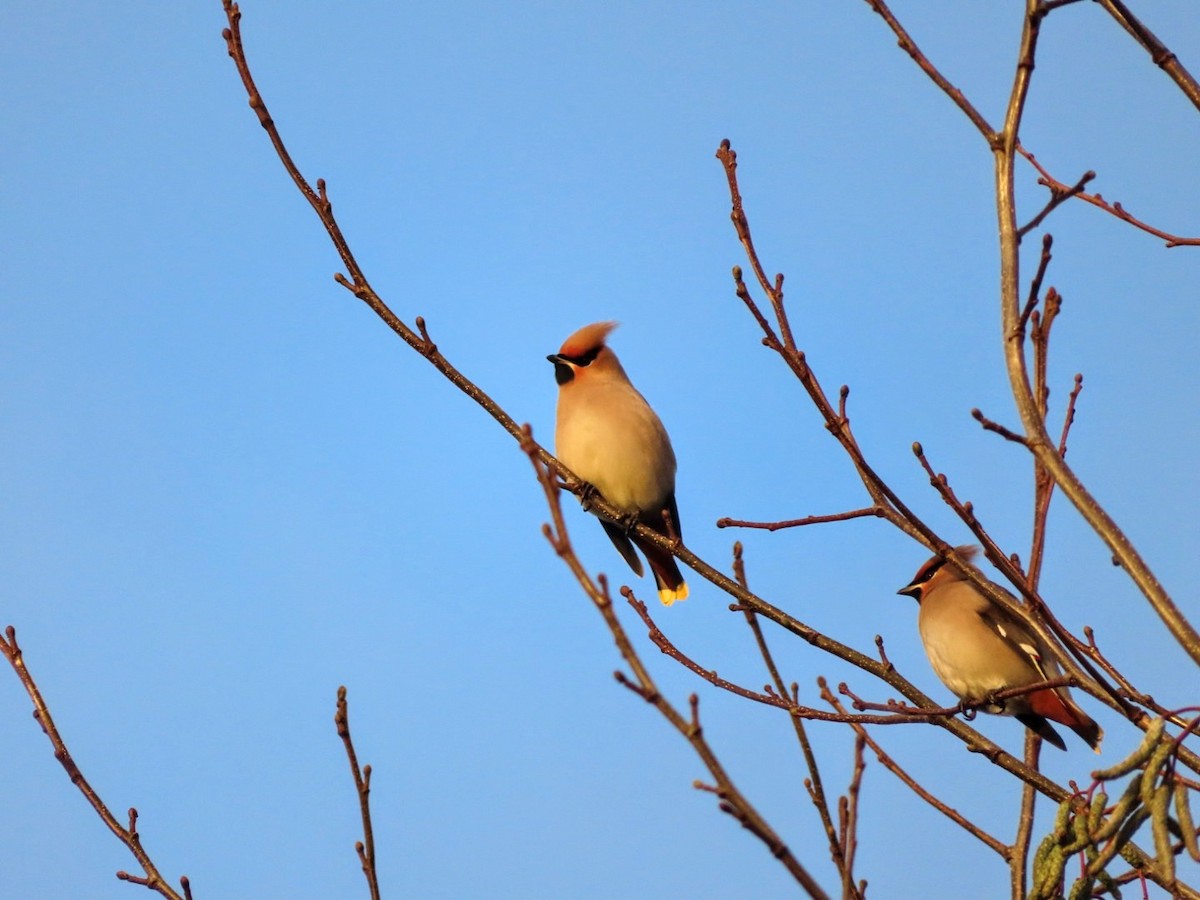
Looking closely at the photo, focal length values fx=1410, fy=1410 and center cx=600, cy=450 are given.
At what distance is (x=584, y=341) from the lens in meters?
6.17

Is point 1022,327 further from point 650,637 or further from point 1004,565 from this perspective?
point 650,637

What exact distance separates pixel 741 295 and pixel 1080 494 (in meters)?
0.97

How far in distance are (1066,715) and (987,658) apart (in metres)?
0.38

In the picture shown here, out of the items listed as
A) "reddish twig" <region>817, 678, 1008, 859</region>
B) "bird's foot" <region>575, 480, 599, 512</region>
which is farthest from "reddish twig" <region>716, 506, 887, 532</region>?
"bird's foot" <region>575, 480, 599, 512</region>

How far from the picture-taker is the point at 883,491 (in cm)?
294

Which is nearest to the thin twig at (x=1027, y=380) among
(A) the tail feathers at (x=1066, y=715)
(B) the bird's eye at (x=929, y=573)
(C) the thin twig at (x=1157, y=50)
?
(C) the thin twig at (x=1157, y=50)

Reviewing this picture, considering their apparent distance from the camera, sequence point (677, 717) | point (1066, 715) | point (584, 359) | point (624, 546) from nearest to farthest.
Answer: point (677, 717) → point (1066, 715) → point (624, 546) → point (584, 359)

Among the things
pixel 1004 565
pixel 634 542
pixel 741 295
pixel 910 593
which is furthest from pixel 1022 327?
pixel 910 593

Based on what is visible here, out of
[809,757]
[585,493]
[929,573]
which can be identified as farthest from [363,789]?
[929,573]

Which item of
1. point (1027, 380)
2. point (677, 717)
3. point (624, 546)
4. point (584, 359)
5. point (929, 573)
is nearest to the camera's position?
point (677, 717)

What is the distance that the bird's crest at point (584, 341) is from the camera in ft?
20.2

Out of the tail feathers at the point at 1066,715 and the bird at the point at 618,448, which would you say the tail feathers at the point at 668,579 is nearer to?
the bird at the point at 618,448

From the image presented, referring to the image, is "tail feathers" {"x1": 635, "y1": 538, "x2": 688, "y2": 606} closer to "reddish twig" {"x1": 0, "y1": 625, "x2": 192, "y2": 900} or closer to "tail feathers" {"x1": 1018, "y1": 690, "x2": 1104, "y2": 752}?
"tail feathers" {"x1": 1018, "y1": 690, "x2": 1104, "y2": 752}

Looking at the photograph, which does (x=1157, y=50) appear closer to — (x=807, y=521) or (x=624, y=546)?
(x=807, y=521)
